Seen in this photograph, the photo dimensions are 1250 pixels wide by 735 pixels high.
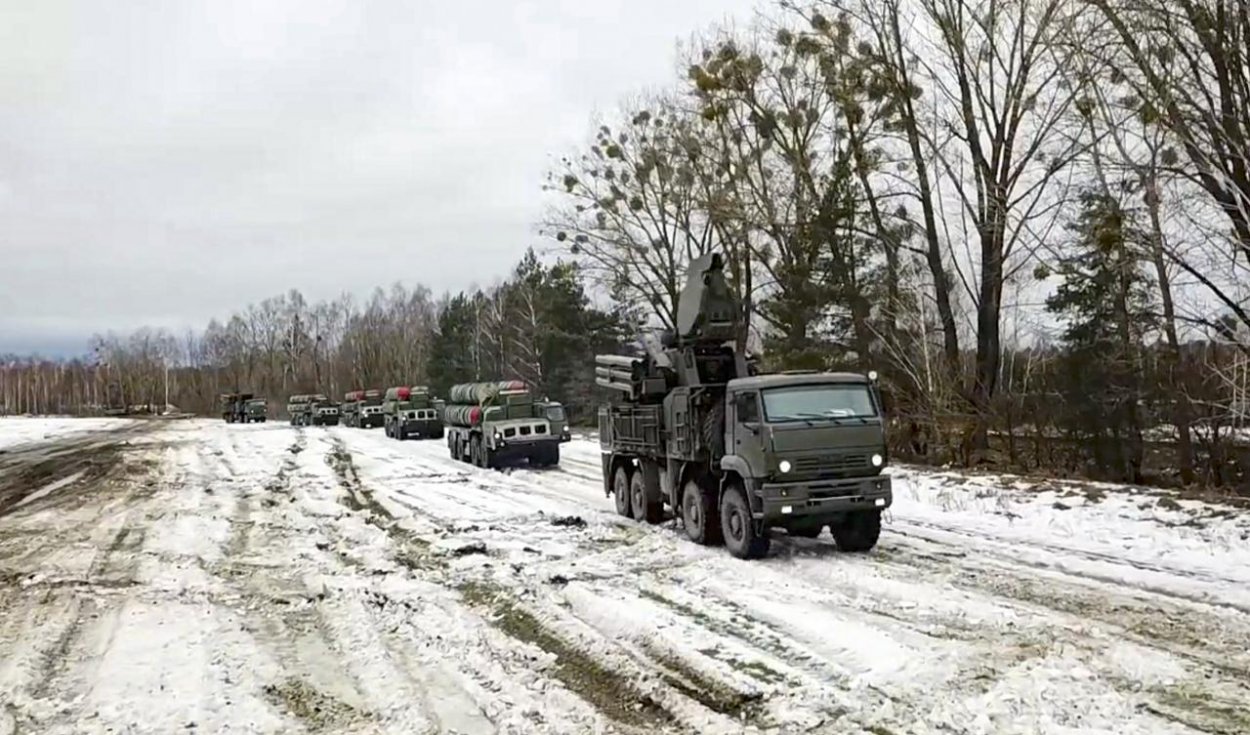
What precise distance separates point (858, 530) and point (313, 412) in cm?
5998

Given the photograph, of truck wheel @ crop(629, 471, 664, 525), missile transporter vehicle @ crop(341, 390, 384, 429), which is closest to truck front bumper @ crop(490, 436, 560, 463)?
truck wheel @ crop(629, 471, 664, 525)

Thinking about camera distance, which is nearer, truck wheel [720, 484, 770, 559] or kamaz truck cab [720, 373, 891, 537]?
kamaz truck cab [720, 373, 891, 537]

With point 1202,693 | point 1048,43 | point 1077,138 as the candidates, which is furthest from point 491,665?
point 1077,138

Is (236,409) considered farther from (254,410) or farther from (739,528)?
(739,528)

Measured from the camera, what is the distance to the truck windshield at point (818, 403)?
1158cm

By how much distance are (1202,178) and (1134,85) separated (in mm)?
1667

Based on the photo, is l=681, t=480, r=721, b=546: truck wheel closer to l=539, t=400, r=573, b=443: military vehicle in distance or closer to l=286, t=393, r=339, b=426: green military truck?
l=539, t=400, r=573, b=443: military vehicle in distance

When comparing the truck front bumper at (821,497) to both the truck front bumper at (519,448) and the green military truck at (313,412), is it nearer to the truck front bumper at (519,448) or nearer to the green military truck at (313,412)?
the truck front bumper at (519,448)

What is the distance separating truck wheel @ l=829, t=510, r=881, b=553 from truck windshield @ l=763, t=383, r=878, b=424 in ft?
4.02

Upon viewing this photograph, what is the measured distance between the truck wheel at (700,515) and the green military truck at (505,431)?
45.3 ft

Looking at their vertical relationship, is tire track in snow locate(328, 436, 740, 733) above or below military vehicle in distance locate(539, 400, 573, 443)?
below

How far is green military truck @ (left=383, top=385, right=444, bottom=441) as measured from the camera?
4488cm

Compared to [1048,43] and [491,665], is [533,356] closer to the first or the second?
[1048,43]

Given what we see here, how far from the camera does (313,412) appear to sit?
220 feet
